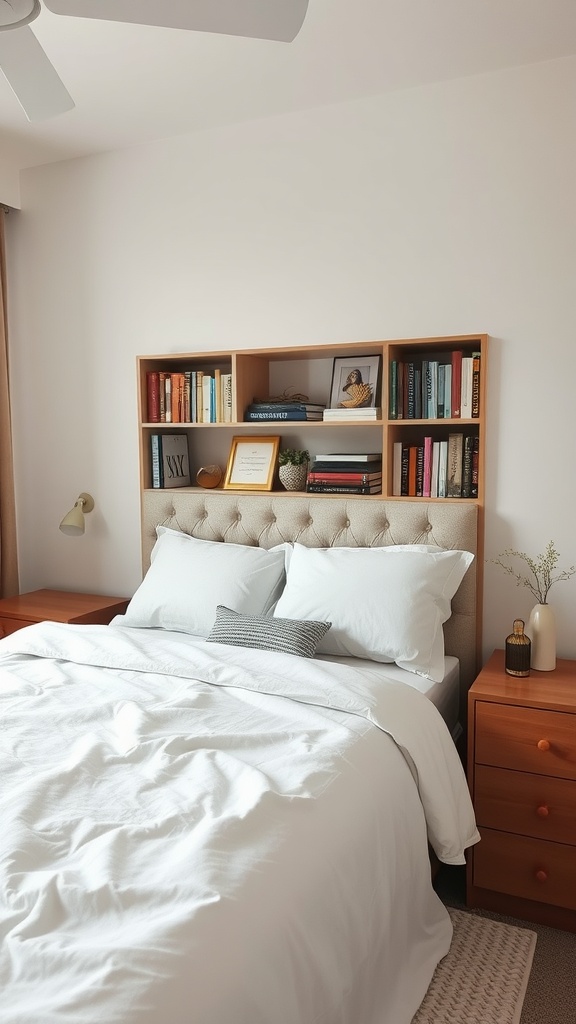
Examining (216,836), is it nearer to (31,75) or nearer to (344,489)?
(344,489)

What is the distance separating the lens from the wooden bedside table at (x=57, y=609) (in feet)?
10.4

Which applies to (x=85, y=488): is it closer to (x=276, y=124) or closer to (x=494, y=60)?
(x=276, y=124)

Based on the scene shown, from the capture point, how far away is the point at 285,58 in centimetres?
253

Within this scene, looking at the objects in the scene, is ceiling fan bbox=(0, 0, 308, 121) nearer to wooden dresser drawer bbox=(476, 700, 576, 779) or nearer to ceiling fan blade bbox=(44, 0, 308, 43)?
ceiling fan blade bbox=(44, 0, 308, 43)

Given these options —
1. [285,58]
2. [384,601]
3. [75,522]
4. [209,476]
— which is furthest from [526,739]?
[285,58]

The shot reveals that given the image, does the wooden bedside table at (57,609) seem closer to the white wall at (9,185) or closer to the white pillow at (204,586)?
the white pillow at (204,586)

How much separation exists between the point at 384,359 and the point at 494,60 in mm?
1025

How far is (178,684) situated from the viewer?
223 centimetres

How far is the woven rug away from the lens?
1.88 meters

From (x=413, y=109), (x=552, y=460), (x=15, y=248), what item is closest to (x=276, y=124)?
(x=413, y=109)

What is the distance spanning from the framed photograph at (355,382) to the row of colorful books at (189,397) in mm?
440

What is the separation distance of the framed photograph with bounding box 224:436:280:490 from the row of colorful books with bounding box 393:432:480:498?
0.53m

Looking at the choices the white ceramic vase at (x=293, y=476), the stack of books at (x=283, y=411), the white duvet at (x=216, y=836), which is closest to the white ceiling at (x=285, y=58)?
the stack of books at (x=283, y=411)

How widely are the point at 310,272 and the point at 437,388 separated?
708mm
